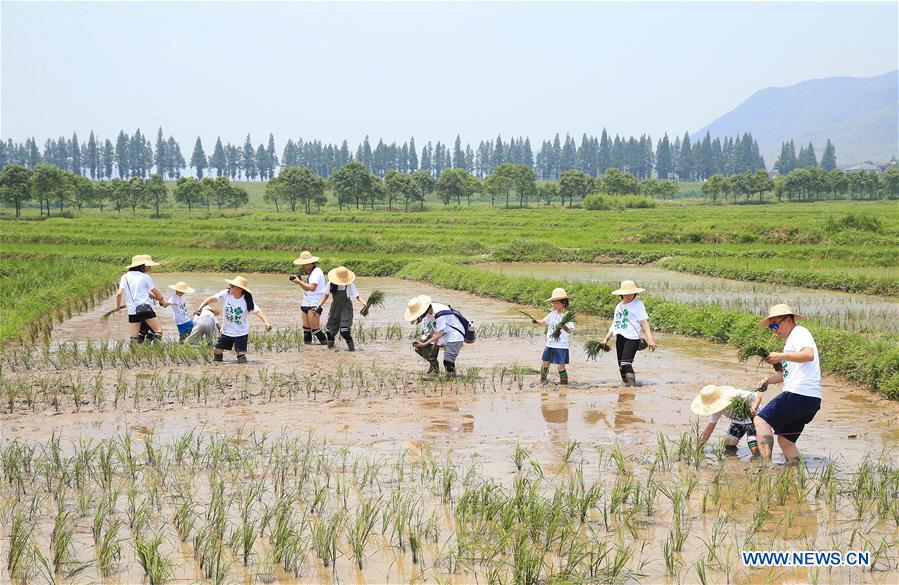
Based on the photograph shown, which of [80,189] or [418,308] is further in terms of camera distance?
[80,189]

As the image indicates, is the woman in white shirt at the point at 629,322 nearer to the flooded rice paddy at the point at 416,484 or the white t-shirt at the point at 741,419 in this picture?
the flooded rice paddy at the point at 416,484

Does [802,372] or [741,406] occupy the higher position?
[802,372]

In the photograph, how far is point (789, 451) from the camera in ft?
22.1

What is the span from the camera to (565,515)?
219 inches

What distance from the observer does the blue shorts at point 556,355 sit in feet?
33.4

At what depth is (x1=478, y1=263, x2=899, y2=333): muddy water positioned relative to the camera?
16.6m

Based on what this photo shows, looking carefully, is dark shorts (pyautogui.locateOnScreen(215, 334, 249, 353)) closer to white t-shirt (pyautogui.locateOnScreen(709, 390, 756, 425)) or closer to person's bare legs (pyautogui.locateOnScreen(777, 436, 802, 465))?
white t-shirt (pyautogui.locateOnScreen(709, 390, 756, 425))

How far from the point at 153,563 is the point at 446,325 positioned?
5812 mm

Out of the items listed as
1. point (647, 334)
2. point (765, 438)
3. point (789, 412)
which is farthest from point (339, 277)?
point (789, 412)

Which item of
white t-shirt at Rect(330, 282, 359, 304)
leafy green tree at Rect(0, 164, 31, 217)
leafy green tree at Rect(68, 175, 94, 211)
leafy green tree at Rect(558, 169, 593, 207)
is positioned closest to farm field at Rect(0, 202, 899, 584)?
white t-shirt at Rect(330, 282, 359, 304)

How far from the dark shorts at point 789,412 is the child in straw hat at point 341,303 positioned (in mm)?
6929

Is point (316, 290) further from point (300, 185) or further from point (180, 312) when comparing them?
point (300, 185)

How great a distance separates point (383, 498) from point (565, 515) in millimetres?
1367

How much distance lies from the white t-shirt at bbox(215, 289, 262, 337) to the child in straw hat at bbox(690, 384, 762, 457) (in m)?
6.12
